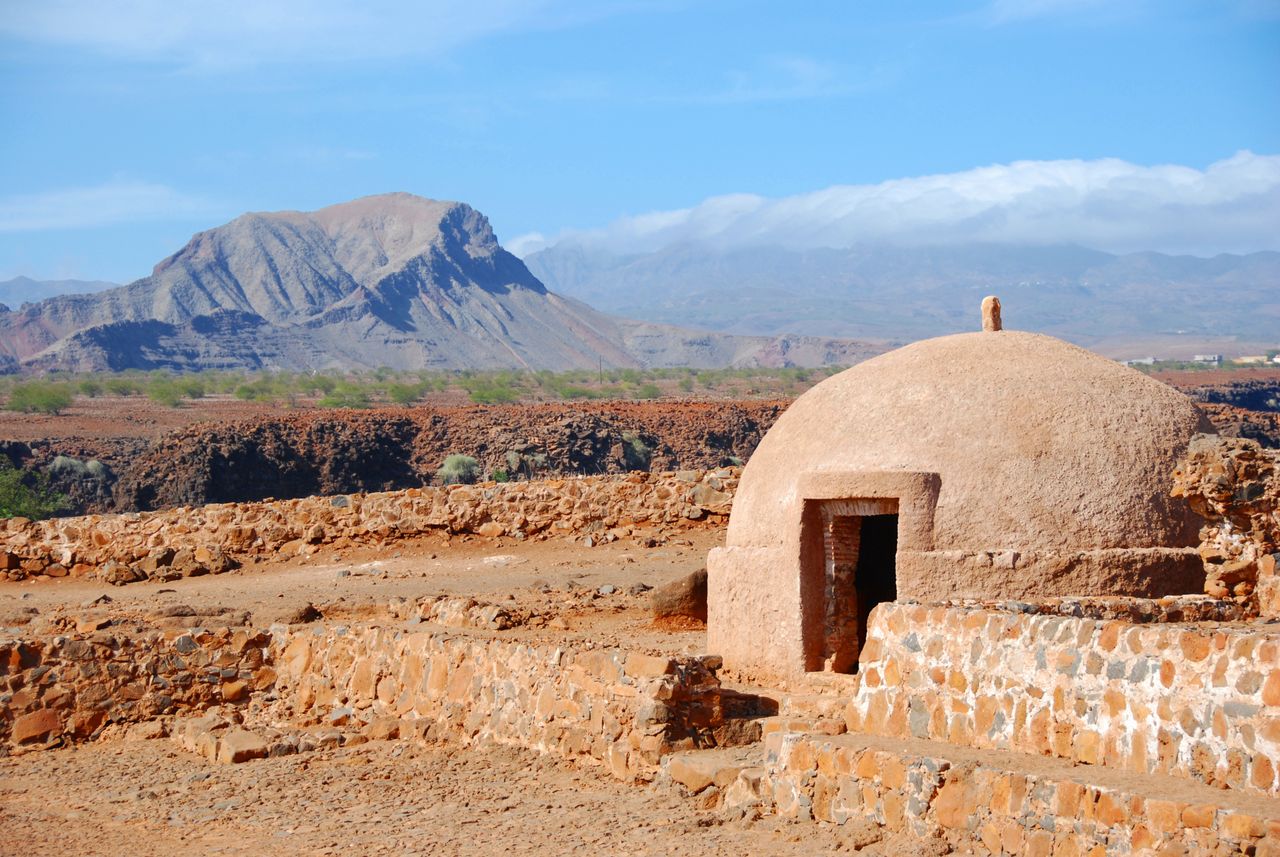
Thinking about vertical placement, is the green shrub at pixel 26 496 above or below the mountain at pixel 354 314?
below

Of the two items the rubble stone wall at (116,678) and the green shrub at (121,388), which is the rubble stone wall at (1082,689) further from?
the green shrub at (121,388)

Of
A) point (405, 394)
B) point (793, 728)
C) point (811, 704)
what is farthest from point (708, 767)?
point (405, 394)

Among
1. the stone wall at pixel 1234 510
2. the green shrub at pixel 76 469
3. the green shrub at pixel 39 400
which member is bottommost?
the green shrub at pixel 76 469

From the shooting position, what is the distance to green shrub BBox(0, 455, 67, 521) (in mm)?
34250

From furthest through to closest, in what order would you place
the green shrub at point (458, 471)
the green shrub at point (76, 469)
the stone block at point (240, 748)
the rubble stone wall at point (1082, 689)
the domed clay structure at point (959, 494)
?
the green shrub at point (76, 469), the green shrub at point (458, 471), the stone block at point (240, 748), the domed clay structure at point (959, 494), the rubble stone wall at point (1082, 689)

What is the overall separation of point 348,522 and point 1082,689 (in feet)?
48.0

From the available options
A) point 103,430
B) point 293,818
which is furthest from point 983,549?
point 103,430

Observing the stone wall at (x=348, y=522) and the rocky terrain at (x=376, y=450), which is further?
the rocky terrain at (x=376, y=450)

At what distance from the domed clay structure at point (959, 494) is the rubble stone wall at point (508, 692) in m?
1.46

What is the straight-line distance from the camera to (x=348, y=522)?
20469 mm

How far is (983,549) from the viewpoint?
10094mm

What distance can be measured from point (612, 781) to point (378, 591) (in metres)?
8.51

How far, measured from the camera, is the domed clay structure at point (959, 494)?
10.0m

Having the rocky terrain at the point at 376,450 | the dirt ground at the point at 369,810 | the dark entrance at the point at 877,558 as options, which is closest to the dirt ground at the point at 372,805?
the dirt ground at the point at 369,810
